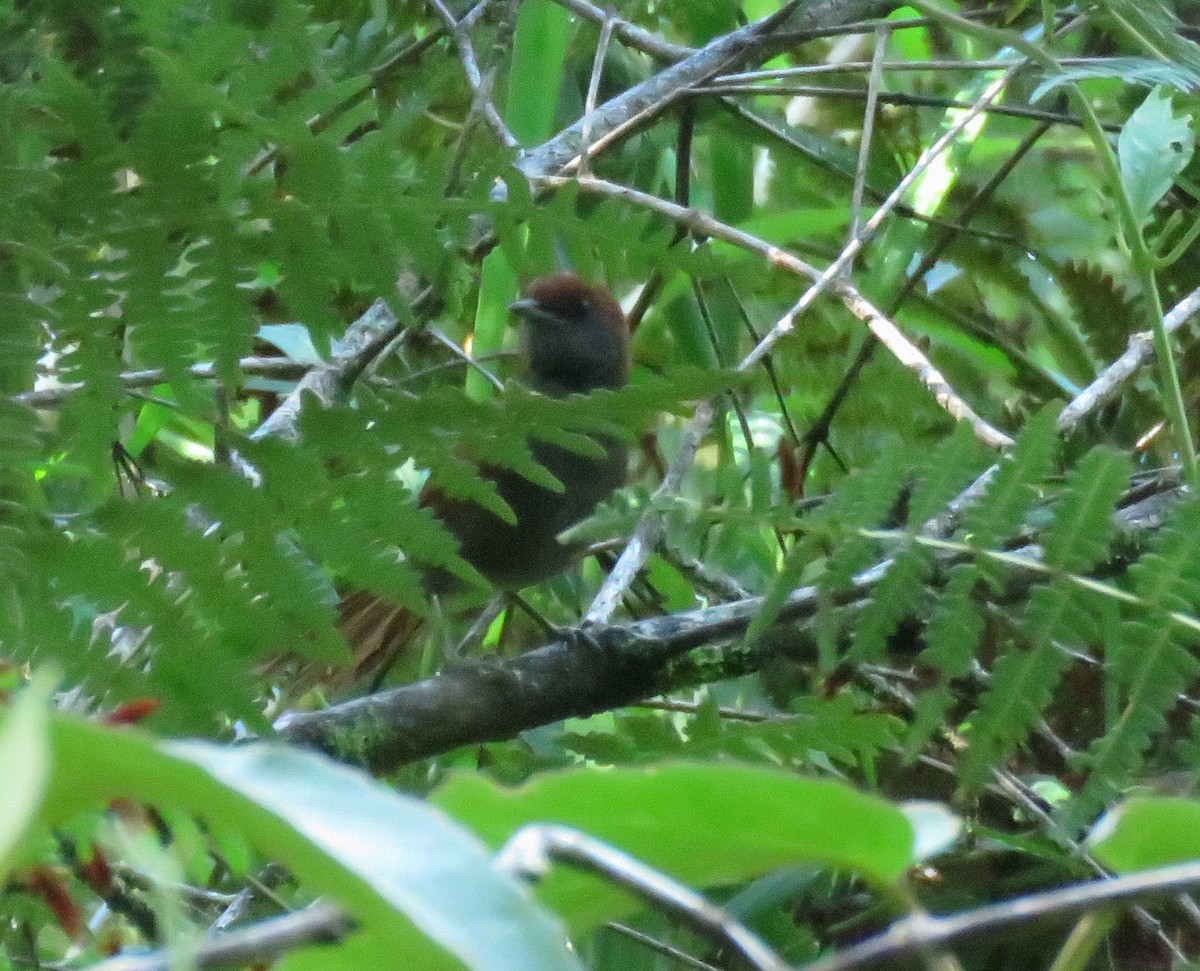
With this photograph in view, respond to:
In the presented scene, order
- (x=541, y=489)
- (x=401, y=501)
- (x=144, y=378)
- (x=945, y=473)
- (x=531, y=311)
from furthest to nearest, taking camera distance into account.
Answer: (x=531, y=311) → (x=541, y=489) → (x=144, y=378) → (x=401, y=501) → (x=945, y=473)

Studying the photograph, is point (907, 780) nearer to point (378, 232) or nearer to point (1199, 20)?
point (378, 232)

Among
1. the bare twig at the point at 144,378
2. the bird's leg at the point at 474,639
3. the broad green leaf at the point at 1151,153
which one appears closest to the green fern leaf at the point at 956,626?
the broad green leaf at the point at 1151,153

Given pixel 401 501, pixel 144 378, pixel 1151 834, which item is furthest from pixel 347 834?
pixel 144 378

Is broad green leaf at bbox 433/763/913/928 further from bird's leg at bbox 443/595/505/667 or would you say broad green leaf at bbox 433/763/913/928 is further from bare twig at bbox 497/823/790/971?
bird's leg at bbox 443/595/505/667

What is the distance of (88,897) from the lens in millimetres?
1816

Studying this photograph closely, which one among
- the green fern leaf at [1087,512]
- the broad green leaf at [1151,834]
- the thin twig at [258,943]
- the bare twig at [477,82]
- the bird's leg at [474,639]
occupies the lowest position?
the bird's leg at [474,639]

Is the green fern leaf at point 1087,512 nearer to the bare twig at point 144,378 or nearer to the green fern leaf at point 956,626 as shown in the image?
the green fern leaf at point 956,626

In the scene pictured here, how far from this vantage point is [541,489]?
2863mm

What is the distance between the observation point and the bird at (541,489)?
105 inches

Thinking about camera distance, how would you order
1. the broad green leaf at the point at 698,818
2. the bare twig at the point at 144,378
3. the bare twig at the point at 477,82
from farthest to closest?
the bare twig at the point at 477,82 → the bare twig at the point at 144,378 → the broad green leaf at the point at 698,818

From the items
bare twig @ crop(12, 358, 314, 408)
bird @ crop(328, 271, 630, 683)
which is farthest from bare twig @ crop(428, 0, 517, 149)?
bare twig @ crop(12, 358, 314, 408)

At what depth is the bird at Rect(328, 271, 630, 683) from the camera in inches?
105

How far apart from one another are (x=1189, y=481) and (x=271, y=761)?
139 cm

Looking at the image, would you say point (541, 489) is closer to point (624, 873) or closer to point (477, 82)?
point (477, 82)
